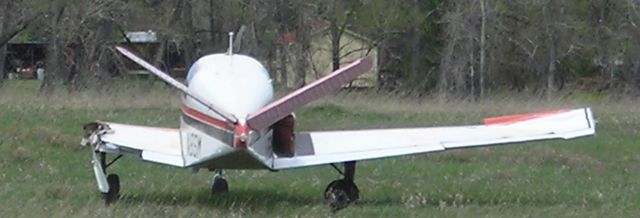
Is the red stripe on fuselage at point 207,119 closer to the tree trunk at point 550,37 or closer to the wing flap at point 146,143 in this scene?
the wing flap at point 146,143

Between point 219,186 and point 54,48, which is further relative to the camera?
point 54,48

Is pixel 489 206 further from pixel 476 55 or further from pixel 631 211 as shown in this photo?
pixel 476 55

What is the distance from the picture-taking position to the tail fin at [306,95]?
498 inches

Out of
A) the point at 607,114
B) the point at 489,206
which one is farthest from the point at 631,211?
the point at 607,114

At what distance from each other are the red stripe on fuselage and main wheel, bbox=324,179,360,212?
174 cm

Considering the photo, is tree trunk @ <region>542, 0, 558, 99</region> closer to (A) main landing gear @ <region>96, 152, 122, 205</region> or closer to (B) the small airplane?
(B) the small airplane

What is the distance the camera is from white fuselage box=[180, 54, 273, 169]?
12.6 meters

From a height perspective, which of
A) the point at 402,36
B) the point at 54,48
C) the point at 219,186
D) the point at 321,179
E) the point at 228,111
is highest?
the point at 228,111

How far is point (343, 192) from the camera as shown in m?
14.4

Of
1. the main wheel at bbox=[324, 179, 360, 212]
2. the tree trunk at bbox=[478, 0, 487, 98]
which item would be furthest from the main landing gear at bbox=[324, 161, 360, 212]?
the tree trunk at bbox=[478, 0, 487, 98]

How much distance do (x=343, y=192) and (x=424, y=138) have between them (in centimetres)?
102

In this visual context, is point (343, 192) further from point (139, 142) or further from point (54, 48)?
point (54, 48)

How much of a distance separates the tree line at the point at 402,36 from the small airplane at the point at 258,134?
26.0 meters

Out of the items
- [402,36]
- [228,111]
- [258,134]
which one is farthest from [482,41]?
[228,111]
